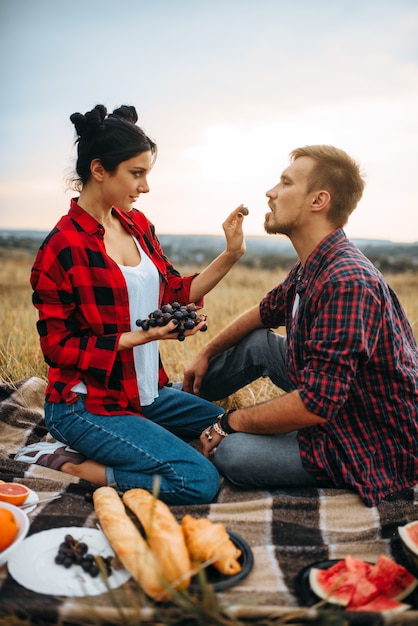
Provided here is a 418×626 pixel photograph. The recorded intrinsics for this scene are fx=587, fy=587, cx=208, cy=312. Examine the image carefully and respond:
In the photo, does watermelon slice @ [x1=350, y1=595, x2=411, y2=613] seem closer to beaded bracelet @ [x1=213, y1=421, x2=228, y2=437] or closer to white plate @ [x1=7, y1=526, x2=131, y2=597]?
white plate @ [x1=7, y1=526, x2=131, y2=597]

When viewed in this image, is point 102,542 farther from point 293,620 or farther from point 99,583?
point 293,620

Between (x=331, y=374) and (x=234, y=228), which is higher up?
(x=234, y=228)

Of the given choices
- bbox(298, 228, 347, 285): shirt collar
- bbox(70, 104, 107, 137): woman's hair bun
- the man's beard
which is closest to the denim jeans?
bbox(298, 228, 347, 285): shirt collar

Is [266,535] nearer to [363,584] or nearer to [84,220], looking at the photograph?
[363,584]

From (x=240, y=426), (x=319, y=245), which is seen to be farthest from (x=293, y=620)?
(x=319, y=245)

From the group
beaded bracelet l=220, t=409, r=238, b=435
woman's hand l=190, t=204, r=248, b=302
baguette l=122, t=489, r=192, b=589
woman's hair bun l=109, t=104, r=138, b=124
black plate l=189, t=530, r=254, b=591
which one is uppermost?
woman's hair bun l=109, t=104, r=138, b=124

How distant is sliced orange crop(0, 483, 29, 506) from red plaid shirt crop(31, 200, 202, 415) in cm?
58

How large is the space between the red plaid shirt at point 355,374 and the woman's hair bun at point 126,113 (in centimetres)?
150

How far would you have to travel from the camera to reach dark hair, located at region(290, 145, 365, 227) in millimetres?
3672

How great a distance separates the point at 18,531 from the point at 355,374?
195 centimetres

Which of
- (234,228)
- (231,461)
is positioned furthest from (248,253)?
(231,461)

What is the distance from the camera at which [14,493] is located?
3270 mm

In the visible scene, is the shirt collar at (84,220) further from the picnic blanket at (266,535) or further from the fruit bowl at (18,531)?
the fruit bowl at (18,531)

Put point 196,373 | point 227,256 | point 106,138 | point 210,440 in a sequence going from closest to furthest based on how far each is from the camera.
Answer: point 106,138
point 210,440
point 227,256
point 196,373
